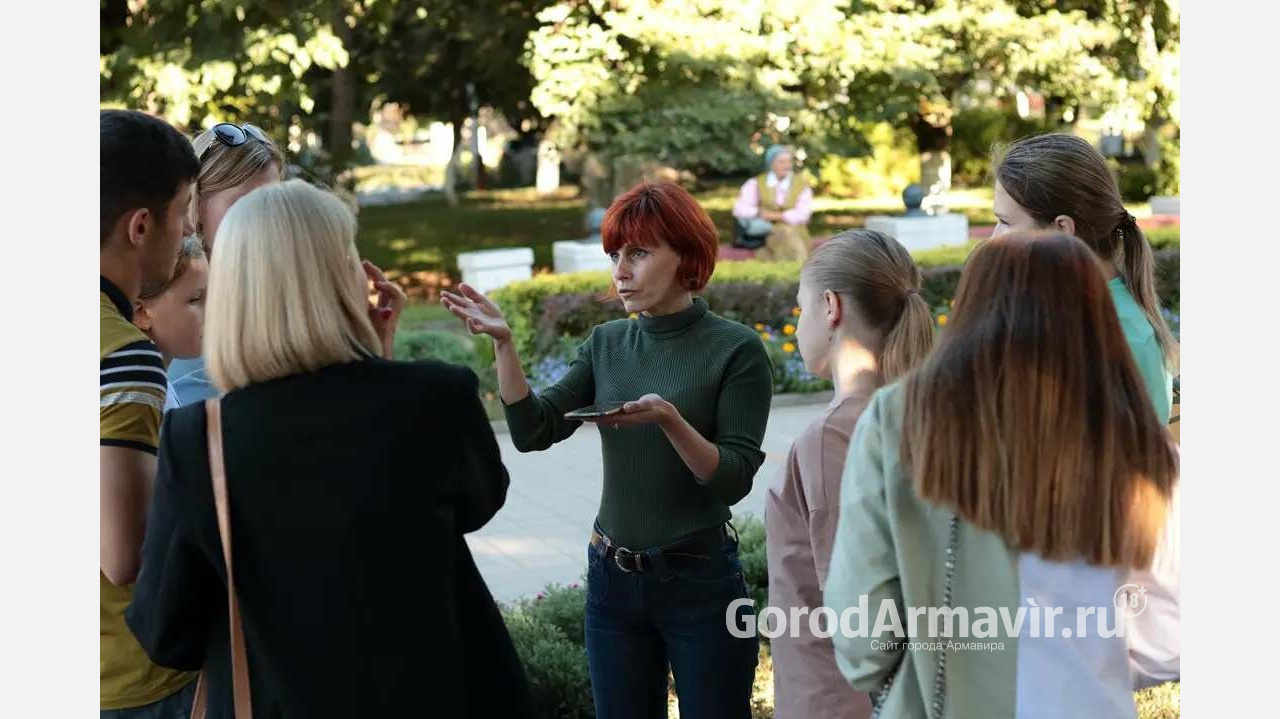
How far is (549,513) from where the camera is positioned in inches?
326

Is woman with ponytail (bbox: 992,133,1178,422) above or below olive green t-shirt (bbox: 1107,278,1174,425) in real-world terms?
above

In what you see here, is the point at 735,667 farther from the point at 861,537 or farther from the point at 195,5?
the point at 195,5

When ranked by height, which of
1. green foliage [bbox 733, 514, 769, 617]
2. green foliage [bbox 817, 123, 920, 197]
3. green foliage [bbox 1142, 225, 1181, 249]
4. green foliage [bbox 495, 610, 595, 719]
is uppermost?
green foliage [bbox 817, 123, 920, 197]

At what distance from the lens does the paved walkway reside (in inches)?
278

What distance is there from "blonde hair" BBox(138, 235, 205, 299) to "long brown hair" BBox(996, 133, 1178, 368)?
5.99 ft

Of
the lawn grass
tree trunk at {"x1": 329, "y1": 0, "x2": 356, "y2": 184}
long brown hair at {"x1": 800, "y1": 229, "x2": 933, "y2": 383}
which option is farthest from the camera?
the lawn grass

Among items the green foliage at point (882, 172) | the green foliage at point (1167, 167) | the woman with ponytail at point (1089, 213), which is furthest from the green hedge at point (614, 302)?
the green foliage at point (882, 172)

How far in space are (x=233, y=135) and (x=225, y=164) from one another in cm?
11

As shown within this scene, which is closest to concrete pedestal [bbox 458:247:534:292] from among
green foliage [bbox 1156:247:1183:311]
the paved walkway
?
the paved walkway

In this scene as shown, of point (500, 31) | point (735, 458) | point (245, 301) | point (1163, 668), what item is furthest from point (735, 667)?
point (500, 31)

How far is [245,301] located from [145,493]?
0.38 m

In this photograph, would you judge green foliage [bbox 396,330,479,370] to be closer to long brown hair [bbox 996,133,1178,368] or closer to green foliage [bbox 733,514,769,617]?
green foliage [bbox 733,514,769,617]

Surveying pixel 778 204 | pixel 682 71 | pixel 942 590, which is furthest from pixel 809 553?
pixel 682 71

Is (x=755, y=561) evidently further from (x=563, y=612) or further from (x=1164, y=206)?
(x=1164, y=206)
